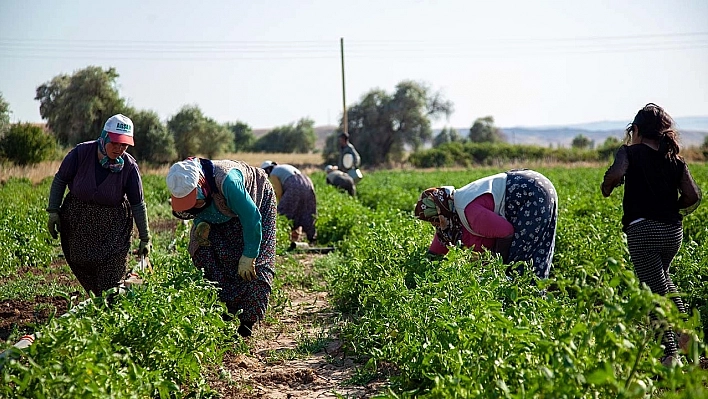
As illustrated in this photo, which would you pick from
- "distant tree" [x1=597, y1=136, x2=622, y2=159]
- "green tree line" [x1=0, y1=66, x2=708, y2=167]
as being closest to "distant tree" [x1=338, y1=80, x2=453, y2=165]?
"green tree line" [x1=0, y1=66, x2=708, y2=167]

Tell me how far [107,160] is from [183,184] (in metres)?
1.10

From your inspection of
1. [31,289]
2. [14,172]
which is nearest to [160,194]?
[14,172]

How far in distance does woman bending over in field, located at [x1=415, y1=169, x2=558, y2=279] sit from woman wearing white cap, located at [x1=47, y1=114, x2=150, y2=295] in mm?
2157

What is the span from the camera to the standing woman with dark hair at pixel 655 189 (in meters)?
4.40

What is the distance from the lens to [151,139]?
109 ft

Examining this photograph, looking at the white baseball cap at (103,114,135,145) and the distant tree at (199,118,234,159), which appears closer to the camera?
the white baseball cap at (103,114,135,145)

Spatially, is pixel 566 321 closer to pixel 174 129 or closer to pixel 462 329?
pixel 462 329

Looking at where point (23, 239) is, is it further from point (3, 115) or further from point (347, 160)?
point (3, 115)

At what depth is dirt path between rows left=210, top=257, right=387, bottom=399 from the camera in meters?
4.25

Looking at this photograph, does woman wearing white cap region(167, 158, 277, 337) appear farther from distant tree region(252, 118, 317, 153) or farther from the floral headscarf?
distant tree region(252, 118, 317, 153)

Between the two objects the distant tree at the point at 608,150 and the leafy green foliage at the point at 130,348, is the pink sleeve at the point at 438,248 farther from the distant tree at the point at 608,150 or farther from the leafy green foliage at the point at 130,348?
the distant tree at the point at 608,150

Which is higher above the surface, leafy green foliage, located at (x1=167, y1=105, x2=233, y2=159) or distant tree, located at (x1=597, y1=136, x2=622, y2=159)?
leafy green foliage, located at (x1=167, y1=105, x2=233, y2=159)

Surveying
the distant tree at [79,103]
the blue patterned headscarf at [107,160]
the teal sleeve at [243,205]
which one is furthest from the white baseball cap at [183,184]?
the distant tree at [79,103]

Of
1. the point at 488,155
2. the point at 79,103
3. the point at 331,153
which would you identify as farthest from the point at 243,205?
the point at 488,155
